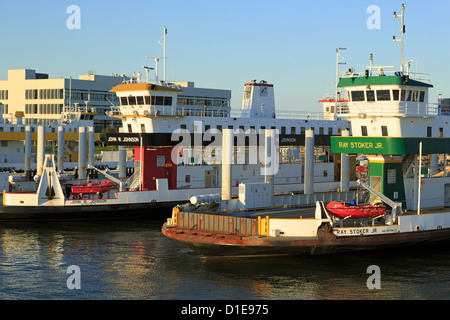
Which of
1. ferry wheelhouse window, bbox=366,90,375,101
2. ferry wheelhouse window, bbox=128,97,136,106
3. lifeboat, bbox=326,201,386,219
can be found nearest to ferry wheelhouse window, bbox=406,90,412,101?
ferry wheelhouse window, bbox=366,90,375,101

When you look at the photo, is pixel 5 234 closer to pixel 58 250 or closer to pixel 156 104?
pixel 58 250

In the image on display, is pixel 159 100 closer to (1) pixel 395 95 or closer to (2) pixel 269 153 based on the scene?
(2) pixel 269 153

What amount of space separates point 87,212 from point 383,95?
2069 centimetres

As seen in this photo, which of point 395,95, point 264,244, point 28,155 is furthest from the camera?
point 28,155

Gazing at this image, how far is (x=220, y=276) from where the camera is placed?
28.6 m

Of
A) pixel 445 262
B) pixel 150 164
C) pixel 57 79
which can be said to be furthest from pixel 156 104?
pixel 57 79

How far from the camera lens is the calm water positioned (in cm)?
2602

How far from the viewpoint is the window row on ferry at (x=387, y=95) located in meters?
36.2

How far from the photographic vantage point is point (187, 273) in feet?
95.9

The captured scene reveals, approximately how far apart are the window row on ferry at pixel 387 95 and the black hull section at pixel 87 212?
15.3m

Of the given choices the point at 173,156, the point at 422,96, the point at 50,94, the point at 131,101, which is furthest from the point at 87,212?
the point at 50,94

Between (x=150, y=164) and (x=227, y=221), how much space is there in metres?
17.2
